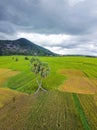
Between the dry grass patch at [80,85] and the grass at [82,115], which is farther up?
the grass at [82,115]

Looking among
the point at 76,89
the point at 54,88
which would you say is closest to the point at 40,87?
the point at 54,88

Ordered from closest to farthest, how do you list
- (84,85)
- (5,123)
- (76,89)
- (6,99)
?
(5,123) → (6,99) → (76,89) → (84,85)

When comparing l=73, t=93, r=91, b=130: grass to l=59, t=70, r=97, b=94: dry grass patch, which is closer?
l=73, t=93, r=91, b=130: grass

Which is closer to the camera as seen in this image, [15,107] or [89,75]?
[15,107]

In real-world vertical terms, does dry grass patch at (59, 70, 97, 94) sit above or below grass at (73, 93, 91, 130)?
below

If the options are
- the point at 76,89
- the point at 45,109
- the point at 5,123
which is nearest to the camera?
the point at 5,123

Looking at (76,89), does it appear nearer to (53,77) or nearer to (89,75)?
(53,77)

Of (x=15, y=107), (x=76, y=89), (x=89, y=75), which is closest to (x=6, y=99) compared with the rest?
(x=15, y=107)

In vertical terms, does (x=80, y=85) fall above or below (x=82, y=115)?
below

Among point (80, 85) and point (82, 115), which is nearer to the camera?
point (82, 115)

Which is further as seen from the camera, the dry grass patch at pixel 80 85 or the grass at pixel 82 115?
the dry grass patch at pixel 80 85
